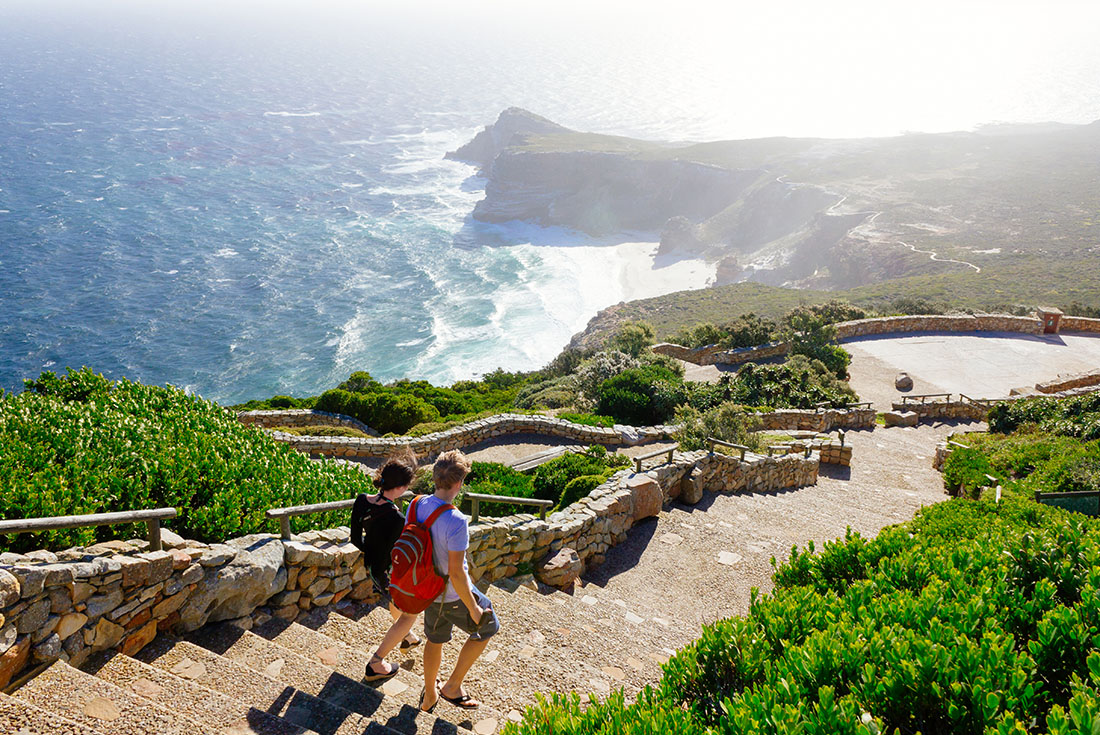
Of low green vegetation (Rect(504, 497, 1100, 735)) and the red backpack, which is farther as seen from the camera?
the red backpack

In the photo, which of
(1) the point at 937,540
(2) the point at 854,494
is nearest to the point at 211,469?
(1) the point at 937,540

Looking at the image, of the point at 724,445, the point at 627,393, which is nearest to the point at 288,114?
the point at 627,393

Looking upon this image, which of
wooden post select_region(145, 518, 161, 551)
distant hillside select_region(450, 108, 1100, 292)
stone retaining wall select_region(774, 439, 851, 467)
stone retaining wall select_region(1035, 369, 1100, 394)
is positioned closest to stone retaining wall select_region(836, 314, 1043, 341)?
stone retaining wall select_region(1035, 369, 1100, 394)

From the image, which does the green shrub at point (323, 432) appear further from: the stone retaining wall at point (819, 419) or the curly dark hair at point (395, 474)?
the curly dark hair at point (395, 474)

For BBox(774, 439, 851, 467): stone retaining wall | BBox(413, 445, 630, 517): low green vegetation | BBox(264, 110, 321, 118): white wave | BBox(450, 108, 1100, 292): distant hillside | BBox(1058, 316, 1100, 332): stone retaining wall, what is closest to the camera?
BBox(413, 445, 630, 517): low green vegetation

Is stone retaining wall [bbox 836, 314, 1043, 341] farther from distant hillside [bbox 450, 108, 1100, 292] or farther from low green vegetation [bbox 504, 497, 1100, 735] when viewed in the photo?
low green vegetation [bbox 504, 497, 1100, 735]

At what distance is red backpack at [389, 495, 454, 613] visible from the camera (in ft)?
16.2

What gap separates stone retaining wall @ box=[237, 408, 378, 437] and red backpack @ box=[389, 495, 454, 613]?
1696 centimetres

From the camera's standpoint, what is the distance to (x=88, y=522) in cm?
514

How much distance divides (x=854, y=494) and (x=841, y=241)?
6095cm

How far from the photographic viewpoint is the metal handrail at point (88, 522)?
4.76 metres

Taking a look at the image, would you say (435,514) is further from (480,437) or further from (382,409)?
(382,409)

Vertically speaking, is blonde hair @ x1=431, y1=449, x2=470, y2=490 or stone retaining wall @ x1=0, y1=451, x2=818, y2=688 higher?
blonde hair @ x1=431, y1=449, x2=470, y2=490

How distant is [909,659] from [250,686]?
4412 mm
